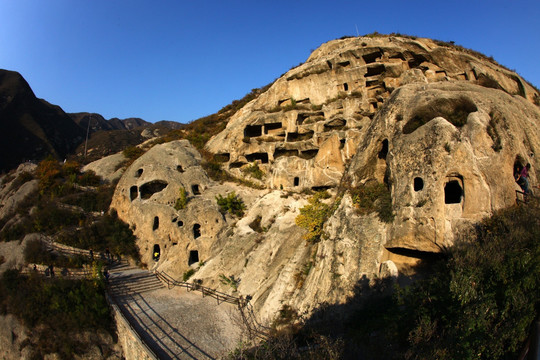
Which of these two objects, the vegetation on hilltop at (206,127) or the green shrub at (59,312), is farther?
the vegetation on hilltop at (206,127)

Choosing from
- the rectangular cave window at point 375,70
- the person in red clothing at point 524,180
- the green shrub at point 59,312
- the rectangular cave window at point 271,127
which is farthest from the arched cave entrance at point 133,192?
the person in red clothing at point 524,180

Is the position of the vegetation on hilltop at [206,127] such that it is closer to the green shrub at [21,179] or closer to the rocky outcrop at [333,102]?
the rocky outcrop at [333,102]

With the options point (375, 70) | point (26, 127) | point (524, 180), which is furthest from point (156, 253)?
point (26, 127)

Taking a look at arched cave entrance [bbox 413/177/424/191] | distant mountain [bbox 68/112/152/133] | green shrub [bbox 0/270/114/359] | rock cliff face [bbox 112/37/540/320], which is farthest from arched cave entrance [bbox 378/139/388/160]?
distant mountain [bbox 68/112/152/133]

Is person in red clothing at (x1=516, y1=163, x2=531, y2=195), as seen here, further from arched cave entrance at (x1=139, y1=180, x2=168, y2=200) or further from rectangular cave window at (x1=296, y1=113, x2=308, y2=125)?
arched cave entrance at (x1=139, y1=180, x2=168, y2=200)

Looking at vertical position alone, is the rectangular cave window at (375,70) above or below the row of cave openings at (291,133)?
above

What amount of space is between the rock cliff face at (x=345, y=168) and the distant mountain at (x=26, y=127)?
55875 millimetres

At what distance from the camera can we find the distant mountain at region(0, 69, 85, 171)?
62.1 meters

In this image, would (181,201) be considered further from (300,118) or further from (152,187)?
(300,118)

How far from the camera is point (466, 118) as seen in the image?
13.1 metres

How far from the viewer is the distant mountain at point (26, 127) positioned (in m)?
62.1

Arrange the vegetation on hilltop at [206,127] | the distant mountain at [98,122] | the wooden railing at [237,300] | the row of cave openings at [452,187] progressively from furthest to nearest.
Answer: the distant mountain at [98,122] → the vegetation on hilltop at [206,127] → the wooden railing at [237,300] → the row of cave openings at [452,187]

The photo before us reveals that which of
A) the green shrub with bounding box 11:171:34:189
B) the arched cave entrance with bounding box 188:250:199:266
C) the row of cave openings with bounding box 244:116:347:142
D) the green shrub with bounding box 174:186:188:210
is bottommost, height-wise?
the arched cave entrance with bounding box 188:250:199:266

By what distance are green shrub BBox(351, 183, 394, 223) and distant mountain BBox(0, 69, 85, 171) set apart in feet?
227
